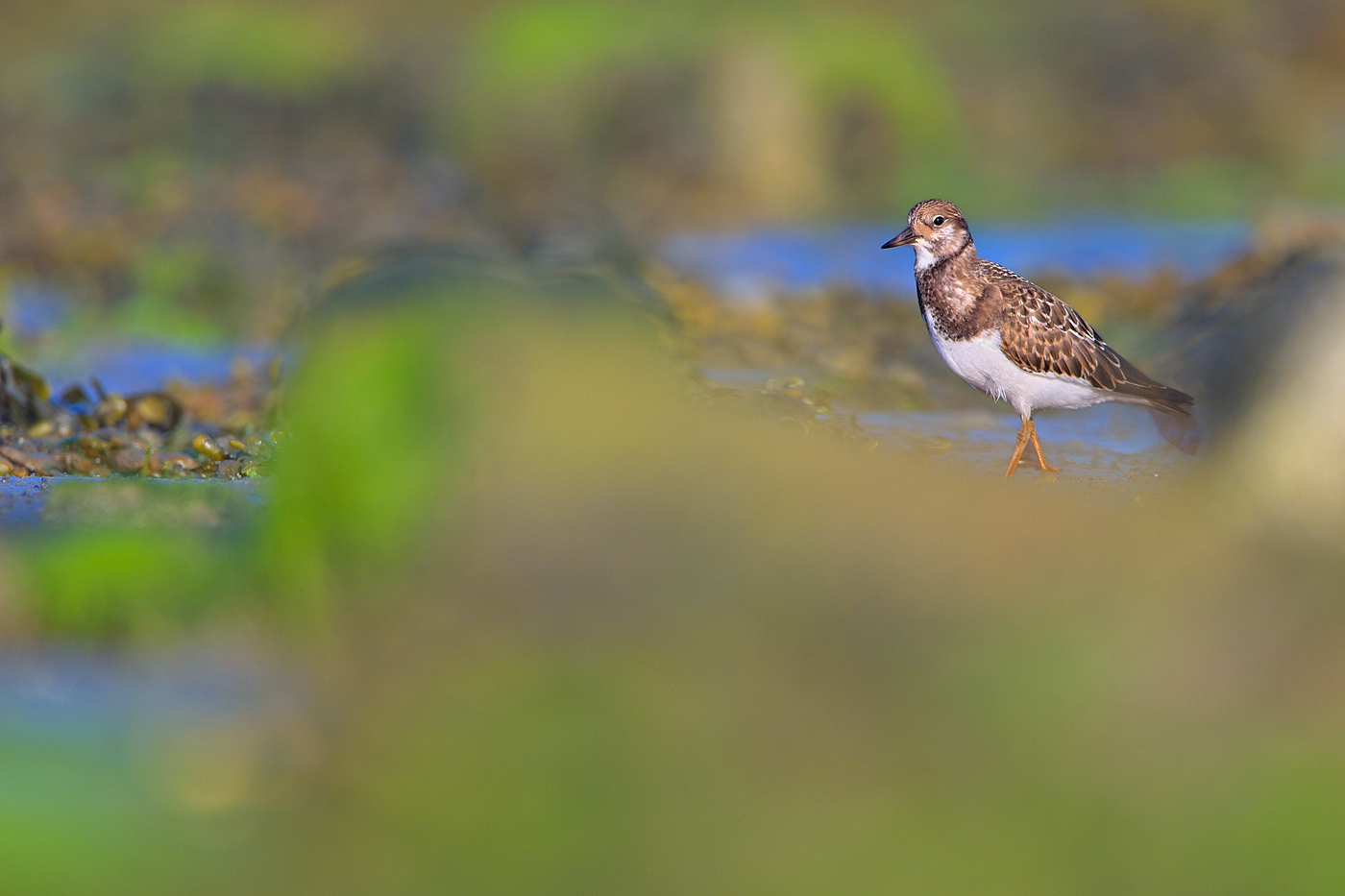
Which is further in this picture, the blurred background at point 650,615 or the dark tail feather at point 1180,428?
the dark tail feather at point 1180,428

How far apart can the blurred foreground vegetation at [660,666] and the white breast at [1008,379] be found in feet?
2.14

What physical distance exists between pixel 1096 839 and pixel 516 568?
181cm

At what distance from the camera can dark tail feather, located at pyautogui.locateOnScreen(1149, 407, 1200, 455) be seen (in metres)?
5.98

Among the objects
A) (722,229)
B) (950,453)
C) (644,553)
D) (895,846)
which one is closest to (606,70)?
(722,229)

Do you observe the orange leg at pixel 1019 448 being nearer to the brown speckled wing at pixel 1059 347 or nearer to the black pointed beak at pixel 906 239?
the brown speckled wing at pixel 1059 347

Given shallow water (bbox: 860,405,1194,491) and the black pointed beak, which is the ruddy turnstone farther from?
shallow water (bbox: 860,405,1194,491)

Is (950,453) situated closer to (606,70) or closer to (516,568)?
(516,568)

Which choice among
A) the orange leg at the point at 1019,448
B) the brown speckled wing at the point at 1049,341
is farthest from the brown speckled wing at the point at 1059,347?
the orange leg at the point at 1019,448

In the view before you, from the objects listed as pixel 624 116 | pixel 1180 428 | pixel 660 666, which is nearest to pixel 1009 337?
pixel 1180 428

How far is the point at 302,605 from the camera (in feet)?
14.8

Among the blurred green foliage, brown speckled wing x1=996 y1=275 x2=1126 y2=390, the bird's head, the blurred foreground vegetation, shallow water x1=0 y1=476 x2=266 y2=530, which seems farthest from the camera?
the blurred green foliage

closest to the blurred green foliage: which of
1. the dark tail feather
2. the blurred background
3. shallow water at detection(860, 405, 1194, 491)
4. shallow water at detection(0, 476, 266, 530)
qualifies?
the blurred background

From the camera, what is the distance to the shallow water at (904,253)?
1005cm

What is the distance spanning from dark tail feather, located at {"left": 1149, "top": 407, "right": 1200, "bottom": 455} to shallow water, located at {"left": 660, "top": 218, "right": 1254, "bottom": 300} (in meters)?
3.40
